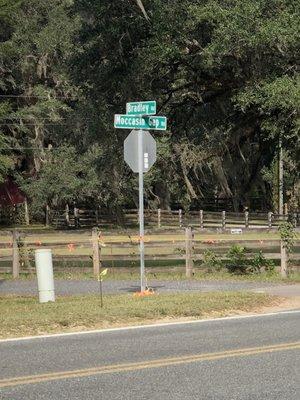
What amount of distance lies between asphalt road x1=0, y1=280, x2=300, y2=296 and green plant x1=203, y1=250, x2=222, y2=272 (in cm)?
114

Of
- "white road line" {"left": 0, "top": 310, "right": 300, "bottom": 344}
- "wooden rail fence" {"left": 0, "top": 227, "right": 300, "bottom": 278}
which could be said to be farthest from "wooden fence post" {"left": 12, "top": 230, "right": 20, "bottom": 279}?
"white road line" {"left": 0, "top": 310, "right": 300, "bottom": 344}

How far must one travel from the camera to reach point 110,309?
40.1 ft

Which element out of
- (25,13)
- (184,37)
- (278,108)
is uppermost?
(25,13)

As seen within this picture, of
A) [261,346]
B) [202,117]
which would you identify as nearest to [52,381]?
[261,346]

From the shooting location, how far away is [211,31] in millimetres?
20344

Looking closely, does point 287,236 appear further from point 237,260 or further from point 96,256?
point 96,256

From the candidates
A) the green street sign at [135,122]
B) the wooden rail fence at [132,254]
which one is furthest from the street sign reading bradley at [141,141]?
the wooden rail fence at [132,254]

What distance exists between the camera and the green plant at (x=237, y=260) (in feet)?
63.2

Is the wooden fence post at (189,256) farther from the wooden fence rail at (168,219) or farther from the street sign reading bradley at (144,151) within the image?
the wooden fence rail at (168,219)

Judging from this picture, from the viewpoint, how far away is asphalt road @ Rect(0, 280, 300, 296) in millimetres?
16219

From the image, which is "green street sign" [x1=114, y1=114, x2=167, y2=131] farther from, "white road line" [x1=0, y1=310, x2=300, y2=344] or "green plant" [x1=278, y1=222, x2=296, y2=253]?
"green plant" [x1=278, y1=222, x2=296, y2=253]

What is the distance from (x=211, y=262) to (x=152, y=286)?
2.76m

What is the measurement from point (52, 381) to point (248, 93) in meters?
13.1

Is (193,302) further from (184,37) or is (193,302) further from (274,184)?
(274,184)
